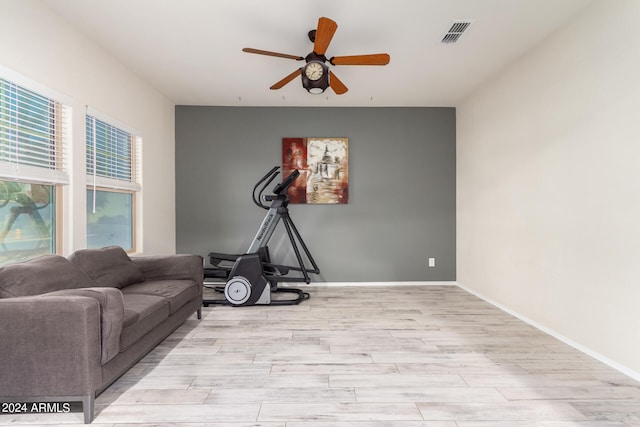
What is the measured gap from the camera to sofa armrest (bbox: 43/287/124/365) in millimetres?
1663

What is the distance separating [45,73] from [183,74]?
4.68ft

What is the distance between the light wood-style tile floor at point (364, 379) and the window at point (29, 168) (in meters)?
1.25

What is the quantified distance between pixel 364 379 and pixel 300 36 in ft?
9.15

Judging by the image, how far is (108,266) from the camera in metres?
2.55

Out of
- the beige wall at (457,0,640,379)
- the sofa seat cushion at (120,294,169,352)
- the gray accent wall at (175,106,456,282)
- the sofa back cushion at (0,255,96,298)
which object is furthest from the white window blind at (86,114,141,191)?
the beige wall at (457,0,640,379)

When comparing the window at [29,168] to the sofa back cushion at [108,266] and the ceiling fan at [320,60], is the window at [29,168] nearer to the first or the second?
the sofa back cushion at [108,266]

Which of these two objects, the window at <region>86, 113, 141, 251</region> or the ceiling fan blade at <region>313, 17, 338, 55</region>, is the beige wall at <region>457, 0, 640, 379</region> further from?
the window at <region>86, 113, 141, 251</region>

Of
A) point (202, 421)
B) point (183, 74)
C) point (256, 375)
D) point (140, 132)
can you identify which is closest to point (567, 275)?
point (256, 375)

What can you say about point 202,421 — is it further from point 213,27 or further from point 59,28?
point 59,28

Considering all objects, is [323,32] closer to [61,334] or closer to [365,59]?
[365,59]

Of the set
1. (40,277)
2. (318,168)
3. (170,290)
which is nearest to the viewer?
(40,277)

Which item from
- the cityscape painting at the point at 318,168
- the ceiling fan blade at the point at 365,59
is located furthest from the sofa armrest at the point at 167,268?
the ceiling fan blade at the point at 365,59

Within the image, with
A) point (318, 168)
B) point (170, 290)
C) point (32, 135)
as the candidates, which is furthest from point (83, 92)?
point (318, 168)

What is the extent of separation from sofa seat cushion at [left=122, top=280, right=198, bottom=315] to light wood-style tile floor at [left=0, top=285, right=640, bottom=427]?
327 mm
